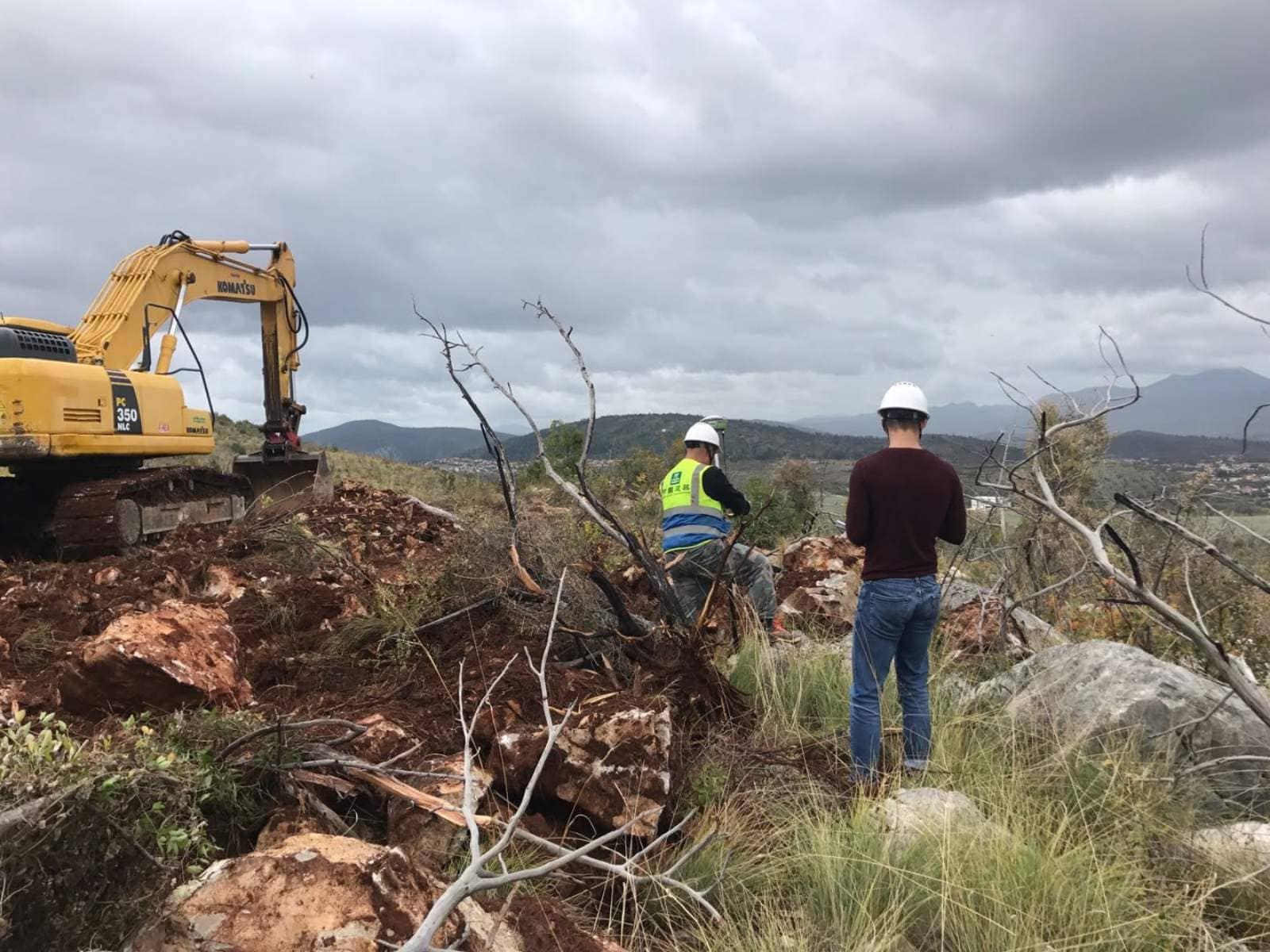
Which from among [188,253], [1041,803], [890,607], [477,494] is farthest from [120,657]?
[477,494]

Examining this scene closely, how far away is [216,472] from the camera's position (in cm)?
Result: 1141

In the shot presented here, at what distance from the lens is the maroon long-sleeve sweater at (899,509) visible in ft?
15.2

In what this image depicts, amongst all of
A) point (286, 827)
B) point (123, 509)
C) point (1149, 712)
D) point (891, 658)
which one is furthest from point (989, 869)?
point (123, 509)

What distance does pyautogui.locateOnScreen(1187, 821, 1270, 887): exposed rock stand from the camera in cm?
331

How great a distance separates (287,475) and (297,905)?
440 inches

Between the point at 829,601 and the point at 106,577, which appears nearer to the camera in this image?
the point at 106,577

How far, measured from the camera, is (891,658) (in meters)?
4.68

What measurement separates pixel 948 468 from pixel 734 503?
2014mm

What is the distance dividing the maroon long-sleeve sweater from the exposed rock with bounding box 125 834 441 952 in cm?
291

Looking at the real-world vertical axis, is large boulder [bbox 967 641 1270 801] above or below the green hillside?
below

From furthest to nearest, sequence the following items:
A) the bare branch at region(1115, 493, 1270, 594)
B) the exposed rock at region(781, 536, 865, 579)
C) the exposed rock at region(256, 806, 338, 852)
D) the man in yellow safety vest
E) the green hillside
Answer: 1. the green hillside
2. the exposed rock at region(781, 536, 865, 579)
3. the man in yellow safety vest
4. the bare branch at region(1115, 493, 1270, 594)
5. the exposed rock at region(256, 806, 338, 852)

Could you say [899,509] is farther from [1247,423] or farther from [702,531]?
[702,531]

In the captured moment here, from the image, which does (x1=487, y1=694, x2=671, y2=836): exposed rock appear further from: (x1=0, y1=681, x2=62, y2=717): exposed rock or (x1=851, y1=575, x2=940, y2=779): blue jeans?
(x1=0, y1=681, x2=62, y2=717): exposed rock

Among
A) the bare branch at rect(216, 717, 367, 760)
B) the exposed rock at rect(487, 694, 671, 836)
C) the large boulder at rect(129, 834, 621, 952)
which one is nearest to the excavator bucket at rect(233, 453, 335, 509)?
the bare branch at rect(216, 717, 367, 760)
